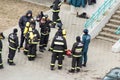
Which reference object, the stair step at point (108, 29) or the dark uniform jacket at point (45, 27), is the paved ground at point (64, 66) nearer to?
the stair step at point (108, 29)

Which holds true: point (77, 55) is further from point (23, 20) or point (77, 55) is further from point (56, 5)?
point (56, 5)

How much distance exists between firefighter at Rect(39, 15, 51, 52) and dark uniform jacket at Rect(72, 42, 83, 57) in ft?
7.97

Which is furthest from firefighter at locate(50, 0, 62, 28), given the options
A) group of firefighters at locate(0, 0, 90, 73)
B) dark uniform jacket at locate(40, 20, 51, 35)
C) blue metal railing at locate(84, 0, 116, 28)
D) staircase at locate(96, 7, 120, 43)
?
dark uniform jacket at locate(40, 20, 51, 35)

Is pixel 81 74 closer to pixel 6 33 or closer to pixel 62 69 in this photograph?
pixel 62 69

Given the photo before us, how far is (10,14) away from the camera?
23.3m

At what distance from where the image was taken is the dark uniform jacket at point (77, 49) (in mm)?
16094

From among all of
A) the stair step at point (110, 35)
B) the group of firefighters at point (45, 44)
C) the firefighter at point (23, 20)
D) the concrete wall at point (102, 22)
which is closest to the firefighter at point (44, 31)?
the group of firefighters at point (45, 44)

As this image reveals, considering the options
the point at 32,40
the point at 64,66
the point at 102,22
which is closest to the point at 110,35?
the point at 102,22

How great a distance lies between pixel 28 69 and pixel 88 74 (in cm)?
235

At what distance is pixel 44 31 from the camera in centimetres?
1823

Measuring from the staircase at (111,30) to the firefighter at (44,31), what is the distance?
10.9 ft

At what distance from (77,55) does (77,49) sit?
244 mm

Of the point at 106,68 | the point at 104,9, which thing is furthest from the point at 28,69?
the point at 104,9

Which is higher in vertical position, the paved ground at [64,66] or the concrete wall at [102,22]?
the concrete wall at [102,22]
